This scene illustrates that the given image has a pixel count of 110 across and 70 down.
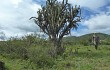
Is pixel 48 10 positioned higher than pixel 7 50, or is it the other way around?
pixel 48 10

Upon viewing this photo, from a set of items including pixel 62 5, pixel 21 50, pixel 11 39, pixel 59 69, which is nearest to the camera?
pixel 59 69

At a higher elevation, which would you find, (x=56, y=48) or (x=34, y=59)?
(x=56, y=48)

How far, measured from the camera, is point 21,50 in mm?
22812

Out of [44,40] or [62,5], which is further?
[62,5]

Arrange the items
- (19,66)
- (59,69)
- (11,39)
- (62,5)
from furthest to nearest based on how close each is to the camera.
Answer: (62,5), (11,39), (19,66), (59,69)

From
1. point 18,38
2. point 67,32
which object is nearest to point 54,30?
point 67,32

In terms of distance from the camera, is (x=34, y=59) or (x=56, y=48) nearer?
(x=34, y=59)

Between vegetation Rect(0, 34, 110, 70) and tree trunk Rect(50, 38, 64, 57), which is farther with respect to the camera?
tree trunk Rect(50, 38, 64, 57)

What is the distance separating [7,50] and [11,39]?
1.82m

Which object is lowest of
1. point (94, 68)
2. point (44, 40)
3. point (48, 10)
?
point (94, 68)

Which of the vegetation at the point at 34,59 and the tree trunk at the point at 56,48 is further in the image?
the tree trunk at the point at 56,48

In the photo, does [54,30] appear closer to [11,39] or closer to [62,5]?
[62,5]

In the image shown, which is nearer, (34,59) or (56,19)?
(34,59)

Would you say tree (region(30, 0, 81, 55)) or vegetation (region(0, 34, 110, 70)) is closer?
vegetation (region(0, 34, 110, 70))
